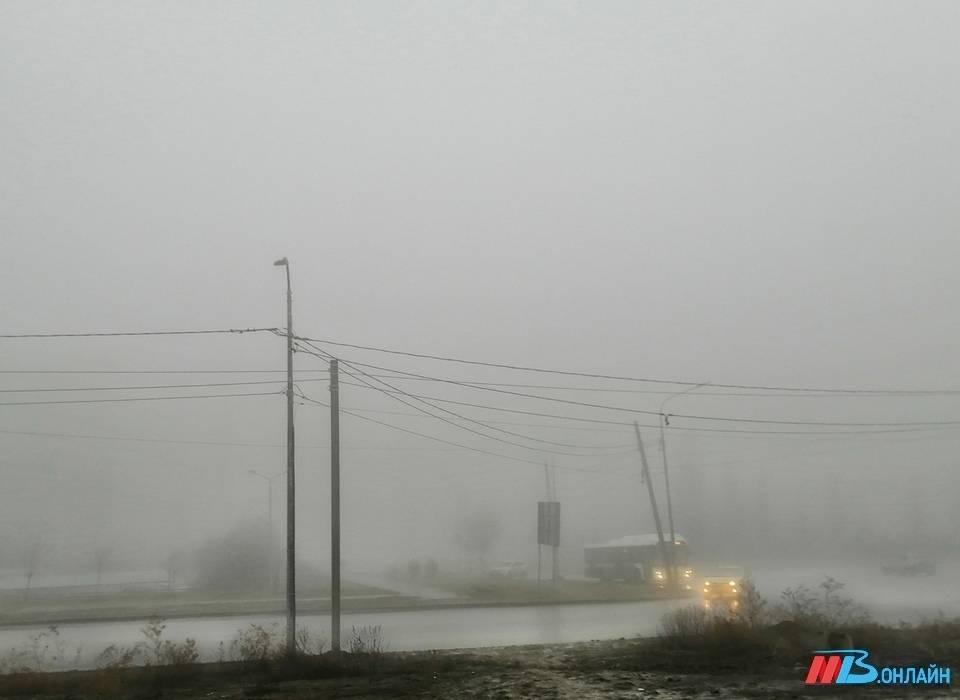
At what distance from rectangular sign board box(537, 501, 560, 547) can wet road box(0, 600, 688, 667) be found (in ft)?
13.1

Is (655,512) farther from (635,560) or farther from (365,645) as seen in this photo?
(365,645)

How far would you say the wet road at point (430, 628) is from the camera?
76.5ft

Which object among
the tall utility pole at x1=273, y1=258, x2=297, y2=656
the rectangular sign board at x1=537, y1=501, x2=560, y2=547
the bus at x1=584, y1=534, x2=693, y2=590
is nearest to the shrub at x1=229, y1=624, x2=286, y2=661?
the tall utility pole at x1=273, y1=258, x2=297, y2=656

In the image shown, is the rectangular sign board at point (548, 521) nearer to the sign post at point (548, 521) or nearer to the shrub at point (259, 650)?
the sign post at point (548, 521)

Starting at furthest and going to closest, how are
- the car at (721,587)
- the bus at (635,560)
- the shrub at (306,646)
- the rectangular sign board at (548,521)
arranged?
the bus at (635,560) → the rectangular sign board at (548,521) → the car at (721,587) → the shrub at (306,646)

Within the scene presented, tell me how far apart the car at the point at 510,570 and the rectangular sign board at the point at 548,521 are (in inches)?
893

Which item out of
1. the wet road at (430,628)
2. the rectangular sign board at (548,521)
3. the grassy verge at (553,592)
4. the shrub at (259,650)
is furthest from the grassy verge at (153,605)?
the shrub at (259,650)

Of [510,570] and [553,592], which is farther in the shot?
[510,570]

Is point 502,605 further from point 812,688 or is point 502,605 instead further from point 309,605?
point 812,688

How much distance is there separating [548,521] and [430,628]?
13056 millimetres

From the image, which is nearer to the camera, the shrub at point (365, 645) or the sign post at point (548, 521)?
the shrub at point (365, 645)

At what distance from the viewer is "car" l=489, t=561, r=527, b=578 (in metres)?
63.0

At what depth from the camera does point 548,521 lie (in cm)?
3941

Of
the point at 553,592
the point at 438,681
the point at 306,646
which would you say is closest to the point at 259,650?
the point at 306,646
